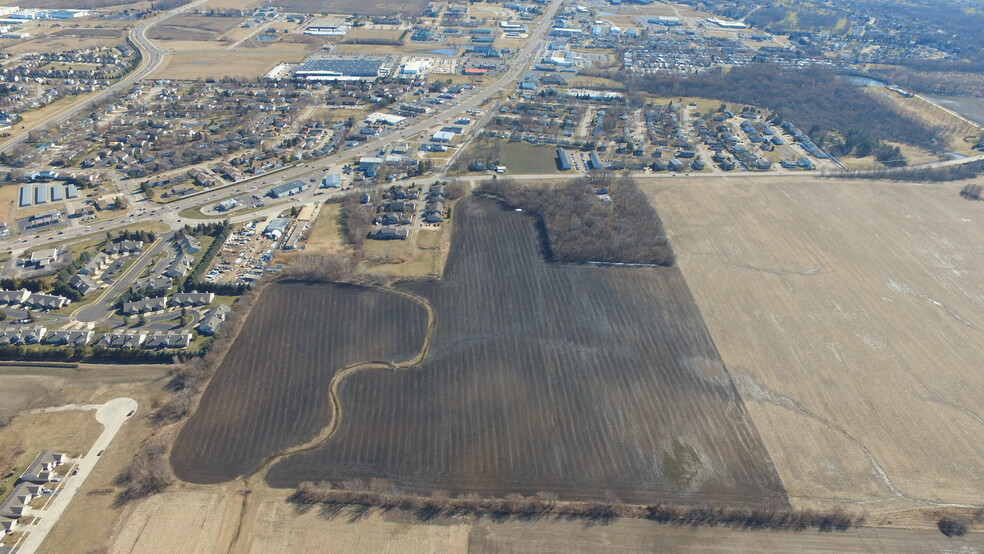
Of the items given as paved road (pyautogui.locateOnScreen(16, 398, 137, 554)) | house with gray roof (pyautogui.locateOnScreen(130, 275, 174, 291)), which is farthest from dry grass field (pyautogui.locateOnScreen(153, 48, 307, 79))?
paved road (pyautogui.locateOnScreen(16, 398, 137, 554))

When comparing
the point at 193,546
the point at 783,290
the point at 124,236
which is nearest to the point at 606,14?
the point at 783,290

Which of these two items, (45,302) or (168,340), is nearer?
(168,340)

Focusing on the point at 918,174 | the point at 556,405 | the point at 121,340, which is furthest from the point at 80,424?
the point at 918,174

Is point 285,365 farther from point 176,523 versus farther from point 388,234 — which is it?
point 388,234

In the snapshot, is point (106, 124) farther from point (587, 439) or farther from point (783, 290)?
point (783, 290)

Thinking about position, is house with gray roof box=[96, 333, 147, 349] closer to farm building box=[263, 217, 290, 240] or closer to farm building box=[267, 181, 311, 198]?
farm building box=[263, 217, 290, 240]

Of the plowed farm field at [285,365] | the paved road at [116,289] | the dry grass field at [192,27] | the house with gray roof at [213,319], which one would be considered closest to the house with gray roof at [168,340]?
the house with gray roof at [213,319]
